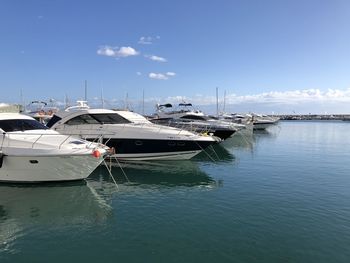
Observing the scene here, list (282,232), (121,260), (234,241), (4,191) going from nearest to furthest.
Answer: (121,260)
(234,241)
(282,232)
(4,191)

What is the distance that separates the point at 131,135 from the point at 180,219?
32.9ft

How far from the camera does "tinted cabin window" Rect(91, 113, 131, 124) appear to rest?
20.8m

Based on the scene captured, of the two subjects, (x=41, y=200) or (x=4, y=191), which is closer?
(x=41, y=200)

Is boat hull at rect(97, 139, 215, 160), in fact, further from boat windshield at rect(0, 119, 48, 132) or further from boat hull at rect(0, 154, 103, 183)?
boat hull at rect(0, 154, 103, 183)

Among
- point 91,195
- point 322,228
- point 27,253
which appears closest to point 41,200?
point 91,195

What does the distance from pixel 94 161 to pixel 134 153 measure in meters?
6.11

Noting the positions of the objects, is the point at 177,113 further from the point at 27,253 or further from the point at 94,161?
the point at 27,253

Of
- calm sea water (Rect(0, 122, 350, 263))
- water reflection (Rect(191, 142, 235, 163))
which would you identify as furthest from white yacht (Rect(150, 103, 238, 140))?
calm sea water (Rect(0, 122, 350, 263))

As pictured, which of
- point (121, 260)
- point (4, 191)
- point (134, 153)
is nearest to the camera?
point (121, 260)

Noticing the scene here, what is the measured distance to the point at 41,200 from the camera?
1252 cm

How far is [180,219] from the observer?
10.7m

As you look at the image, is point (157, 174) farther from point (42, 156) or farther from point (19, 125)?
point (19, 125)

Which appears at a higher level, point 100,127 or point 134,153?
point 100,127

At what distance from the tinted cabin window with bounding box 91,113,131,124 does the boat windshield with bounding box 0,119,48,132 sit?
198 inches
